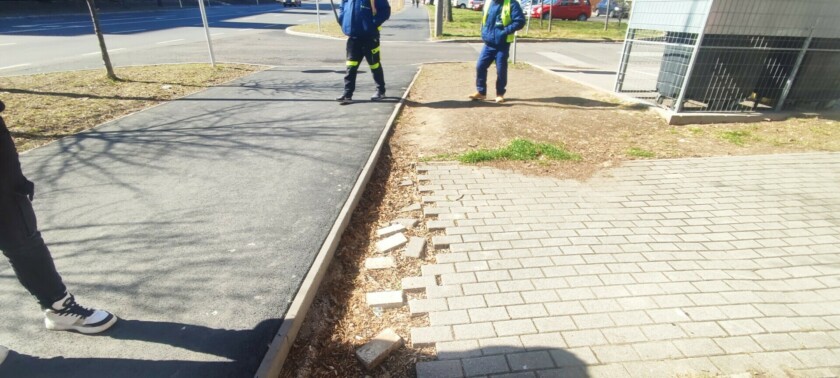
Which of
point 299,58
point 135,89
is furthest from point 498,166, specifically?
point 299,58

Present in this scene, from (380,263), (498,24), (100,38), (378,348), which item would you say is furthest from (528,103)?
(100,38)

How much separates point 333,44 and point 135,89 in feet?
30.2

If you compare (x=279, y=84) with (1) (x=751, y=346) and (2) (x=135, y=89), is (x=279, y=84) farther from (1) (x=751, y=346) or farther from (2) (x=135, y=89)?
(1) (x=751, y=346)

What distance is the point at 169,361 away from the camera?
7.34 ft

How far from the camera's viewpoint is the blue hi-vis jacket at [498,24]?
6.88 meters

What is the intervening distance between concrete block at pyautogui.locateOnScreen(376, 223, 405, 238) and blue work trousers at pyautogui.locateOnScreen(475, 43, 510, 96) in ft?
15.4

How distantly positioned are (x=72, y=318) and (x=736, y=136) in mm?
7765

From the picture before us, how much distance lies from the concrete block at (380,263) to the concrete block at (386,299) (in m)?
0.32

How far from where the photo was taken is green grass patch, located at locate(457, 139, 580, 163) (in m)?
5.18

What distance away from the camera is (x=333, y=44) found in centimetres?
1614

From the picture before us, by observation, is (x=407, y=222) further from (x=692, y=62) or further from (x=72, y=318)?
(x=692, y=62)

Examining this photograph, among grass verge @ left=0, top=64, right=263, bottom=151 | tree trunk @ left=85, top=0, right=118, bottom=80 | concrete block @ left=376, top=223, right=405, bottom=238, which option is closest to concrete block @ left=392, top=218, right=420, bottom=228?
concrete block @ left=376, top=223, right=405, bottom=238

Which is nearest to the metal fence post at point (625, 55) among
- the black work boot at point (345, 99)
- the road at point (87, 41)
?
the black work boot at point (345, 99)

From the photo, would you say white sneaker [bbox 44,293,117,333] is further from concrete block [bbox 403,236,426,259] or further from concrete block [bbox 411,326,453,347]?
concrete block [bbox 403,236,426,259]
